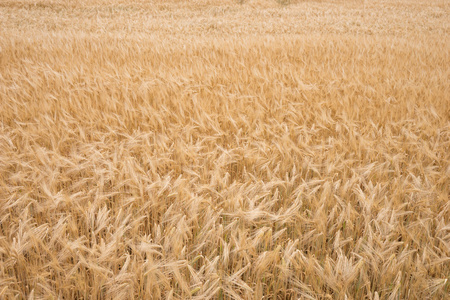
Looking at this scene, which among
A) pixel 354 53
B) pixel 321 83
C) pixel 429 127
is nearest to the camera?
pixel 429 127

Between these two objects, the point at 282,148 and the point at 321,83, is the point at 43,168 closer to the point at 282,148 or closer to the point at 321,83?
the point at 282,148

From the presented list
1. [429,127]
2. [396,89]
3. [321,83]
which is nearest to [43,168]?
[429,127]

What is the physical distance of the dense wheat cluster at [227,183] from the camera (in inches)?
35.2

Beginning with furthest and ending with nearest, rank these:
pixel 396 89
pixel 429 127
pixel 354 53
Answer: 1. pixel 354 53
2. pixel 396 89
3. pixel 429 127

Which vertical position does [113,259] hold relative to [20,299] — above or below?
above

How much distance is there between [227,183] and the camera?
142cm

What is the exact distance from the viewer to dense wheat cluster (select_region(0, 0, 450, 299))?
2.94 feet

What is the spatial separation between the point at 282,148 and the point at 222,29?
8501mm

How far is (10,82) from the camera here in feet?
10.7

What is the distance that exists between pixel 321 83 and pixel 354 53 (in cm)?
196

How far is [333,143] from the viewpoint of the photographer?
1.68 m

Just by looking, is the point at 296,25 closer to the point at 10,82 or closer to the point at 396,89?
the point at 396,89

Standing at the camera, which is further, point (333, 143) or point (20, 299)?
point (333, 143)

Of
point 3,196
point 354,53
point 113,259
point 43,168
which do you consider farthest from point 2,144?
point 354,53
